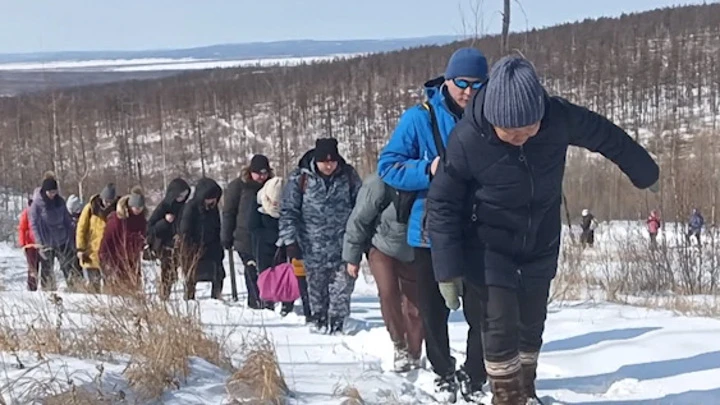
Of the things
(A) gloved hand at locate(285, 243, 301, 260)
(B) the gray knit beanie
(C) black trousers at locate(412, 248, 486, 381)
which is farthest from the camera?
(A) gloved hand at locate(285, 243, 301, 260)

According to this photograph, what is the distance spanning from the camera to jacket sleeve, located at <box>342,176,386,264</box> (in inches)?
172

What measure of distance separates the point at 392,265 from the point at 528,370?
1.08m

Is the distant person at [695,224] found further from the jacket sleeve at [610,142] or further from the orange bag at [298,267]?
the jacket sleeve at [610,142]

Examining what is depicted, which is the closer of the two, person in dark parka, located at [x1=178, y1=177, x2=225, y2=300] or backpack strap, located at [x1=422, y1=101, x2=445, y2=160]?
backpack strap, located at [x1=422, y1=101, x2=445, y2=160]

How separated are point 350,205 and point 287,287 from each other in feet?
4.26

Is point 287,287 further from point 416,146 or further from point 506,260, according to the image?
point 506,260

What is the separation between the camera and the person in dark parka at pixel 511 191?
309 centimetres

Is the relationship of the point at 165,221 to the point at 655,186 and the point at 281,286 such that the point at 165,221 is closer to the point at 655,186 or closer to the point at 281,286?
the point at 281,286

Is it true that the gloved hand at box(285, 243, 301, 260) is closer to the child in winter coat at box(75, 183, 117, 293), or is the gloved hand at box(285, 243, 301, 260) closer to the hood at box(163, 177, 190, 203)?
the hood at box(163, 177, 190, 203)

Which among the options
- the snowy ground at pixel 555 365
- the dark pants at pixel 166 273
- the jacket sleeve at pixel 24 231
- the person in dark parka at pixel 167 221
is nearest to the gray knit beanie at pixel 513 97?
the snowy ground at pixel 555 365

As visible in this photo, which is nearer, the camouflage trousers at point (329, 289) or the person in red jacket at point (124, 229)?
the camouflage trousers at point (329, 289)

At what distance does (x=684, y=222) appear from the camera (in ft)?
33.9

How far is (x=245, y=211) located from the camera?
7.59m

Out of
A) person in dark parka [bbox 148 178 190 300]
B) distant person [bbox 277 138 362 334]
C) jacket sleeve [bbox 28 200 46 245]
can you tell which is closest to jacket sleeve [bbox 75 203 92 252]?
person in dark parka [bbox 148 178 190 300]
